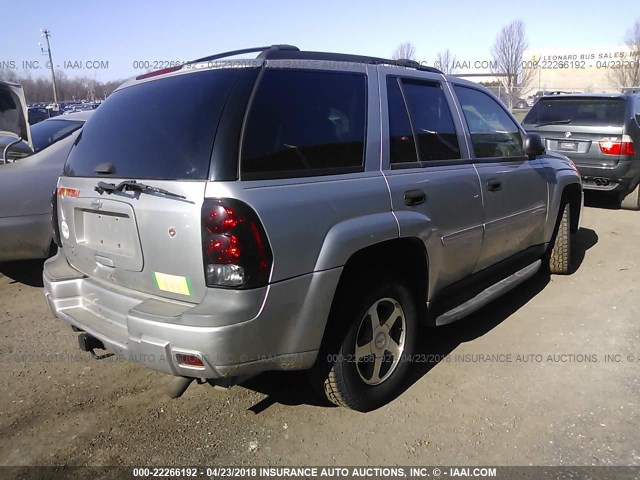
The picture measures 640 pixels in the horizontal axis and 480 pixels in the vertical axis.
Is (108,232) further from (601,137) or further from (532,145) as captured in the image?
(601,137)

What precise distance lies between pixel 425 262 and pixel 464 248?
0.49 meters

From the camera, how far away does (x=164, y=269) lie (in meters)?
2.35

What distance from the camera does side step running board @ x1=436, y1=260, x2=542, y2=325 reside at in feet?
10.9

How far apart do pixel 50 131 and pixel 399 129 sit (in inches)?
173

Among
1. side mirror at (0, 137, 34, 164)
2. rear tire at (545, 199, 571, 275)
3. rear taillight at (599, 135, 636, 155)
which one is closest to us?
side mirror at (0, 137, 34, 164)

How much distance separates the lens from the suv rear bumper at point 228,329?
2.20 meters

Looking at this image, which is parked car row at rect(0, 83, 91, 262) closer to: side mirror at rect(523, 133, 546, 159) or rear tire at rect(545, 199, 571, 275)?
side mirror at rect(523, 133, 546, 159)

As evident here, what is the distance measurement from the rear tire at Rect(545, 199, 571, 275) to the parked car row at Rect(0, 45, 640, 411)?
1589mm

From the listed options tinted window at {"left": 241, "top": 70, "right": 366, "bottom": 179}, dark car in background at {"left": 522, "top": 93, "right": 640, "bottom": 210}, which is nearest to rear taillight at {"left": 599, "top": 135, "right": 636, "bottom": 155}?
dark car in background at {"left": 522, "top": 93, "right": 640, "bottom": 210}

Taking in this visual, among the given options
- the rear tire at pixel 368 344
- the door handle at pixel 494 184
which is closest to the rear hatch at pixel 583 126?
the door handle at pixel 494 184

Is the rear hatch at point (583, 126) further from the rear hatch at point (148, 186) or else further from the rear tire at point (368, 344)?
the rear hatch at point (148, 186)

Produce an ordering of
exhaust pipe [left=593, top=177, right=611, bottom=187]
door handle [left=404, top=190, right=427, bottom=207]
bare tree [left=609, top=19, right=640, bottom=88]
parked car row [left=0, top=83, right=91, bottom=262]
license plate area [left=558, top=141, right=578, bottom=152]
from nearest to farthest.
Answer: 1. door handle [left=404, top=190, right=427, bottom=207]
2. parked car row [left=0, top=83, right=91, bottom=262]
3. exhaust pipe [left=593, top=177, right=611, bottom=187]
4. license plate area [left=558, top=141, right=578, bottom=152]
5. bare tree [left=609, top=19, right=640, bottom=88]

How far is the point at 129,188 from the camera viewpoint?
2428 mm

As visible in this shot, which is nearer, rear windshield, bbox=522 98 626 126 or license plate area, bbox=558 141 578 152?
rear windshield, bbox=522 98 626 126
